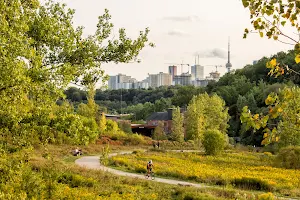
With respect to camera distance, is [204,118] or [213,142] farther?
[204,118]

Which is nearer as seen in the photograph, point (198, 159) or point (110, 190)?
point (110, 190)

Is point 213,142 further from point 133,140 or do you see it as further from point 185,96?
point 185,96

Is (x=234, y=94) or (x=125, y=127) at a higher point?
(x=234, y=94)

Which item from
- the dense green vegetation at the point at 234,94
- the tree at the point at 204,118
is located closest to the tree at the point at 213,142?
the tree at the point at 204,118

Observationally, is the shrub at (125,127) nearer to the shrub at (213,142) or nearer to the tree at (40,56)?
the shrub at (213,142)

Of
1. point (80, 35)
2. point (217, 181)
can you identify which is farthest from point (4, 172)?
point (217, 181)

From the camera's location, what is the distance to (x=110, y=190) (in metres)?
17.7

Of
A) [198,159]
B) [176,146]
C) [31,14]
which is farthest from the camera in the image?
[176,146]

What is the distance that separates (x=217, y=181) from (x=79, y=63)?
14.3 meters

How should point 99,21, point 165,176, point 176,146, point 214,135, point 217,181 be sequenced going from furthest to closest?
point 176,146 < point 214,135 < point 165,176 < point 217,181 < point 99,21

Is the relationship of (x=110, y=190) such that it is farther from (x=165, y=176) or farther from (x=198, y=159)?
(x=198, y=159)

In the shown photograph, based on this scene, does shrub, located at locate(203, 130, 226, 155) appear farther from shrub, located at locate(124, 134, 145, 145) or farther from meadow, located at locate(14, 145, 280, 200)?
meadow, located at locate(14, 145, 280, 200)

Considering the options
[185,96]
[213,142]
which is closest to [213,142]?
[213,142]

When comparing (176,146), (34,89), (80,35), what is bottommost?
(176,146)
